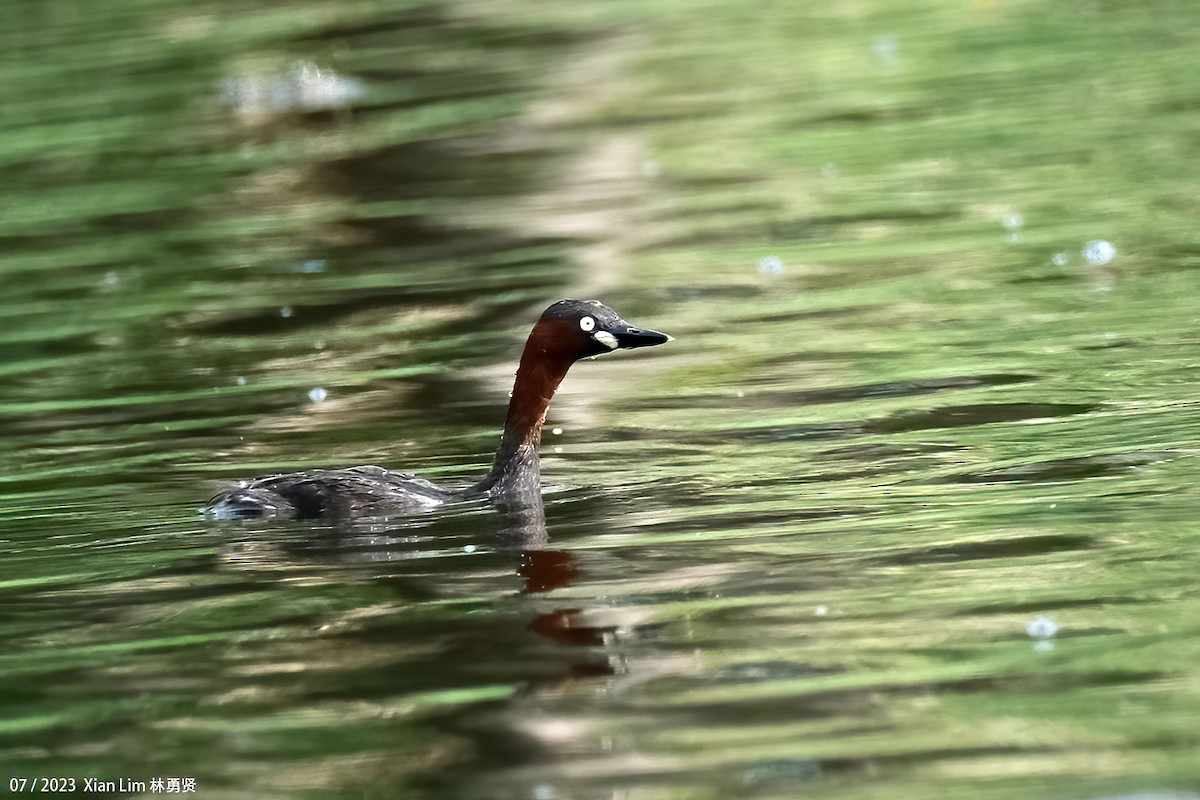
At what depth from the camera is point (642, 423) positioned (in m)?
9.55

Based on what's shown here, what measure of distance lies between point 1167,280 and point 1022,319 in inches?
38.9

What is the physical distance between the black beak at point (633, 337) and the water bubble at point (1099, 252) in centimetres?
435

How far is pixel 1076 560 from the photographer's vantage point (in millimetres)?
6754

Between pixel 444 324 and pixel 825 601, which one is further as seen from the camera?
pixel 444 324

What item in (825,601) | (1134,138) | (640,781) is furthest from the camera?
(1134,138)

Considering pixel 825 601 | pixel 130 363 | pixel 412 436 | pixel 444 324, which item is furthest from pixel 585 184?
pixel 825 601

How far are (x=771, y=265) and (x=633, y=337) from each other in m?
4.53

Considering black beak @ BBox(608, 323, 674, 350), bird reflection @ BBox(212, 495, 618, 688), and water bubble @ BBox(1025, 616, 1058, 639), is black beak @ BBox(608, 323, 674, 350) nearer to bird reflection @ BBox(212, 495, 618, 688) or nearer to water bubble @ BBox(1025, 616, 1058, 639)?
bird reflection @ BBox(212, 495, 618, 688)

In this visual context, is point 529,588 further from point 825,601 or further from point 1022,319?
point 1022,319

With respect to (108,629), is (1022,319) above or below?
below

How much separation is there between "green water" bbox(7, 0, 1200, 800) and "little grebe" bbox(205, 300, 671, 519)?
0.15m

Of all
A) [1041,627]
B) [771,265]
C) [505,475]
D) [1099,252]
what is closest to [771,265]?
[771,265]

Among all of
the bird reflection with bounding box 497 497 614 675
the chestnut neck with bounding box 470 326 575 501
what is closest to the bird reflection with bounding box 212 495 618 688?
the bird reflection with bounding box 497 497 614 675

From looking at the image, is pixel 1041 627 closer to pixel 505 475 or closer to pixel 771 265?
pixel 505 475
